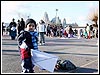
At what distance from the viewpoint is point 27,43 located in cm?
769

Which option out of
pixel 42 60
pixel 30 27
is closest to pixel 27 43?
pixel 30 27

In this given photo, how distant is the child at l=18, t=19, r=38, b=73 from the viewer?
25.1 ft

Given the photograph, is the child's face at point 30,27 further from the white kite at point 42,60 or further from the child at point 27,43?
the white kite at point 42,60

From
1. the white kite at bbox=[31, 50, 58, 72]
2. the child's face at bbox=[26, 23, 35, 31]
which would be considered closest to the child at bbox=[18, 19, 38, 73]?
the child's face at bbox=[26, 23, 35, 31]

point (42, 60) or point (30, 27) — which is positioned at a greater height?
point (30, 27)

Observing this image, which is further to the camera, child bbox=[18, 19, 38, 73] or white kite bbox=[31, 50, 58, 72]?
white kite bbox=[31, 50, 58, 72]

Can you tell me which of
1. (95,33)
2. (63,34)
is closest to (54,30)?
(63,34)

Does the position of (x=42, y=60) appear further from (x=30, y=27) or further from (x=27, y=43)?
(x=30, y=27)

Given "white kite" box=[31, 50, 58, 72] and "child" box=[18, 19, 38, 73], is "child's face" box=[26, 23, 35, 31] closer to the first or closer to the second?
"child" box=[18, 19, 38, 73]

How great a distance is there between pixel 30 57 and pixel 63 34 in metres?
25.7

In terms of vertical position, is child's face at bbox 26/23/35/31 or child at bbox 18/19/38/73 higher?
child's face at bbox 26/23/35/31

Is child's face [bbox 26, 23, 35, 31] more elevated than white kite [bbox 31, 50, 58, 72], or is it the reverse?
child's face [bbox 26, 23, 35, 31]

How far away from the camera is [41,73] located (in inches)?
332

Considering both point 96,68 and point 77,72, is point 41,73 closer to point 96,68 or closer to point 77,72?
point 77,72
